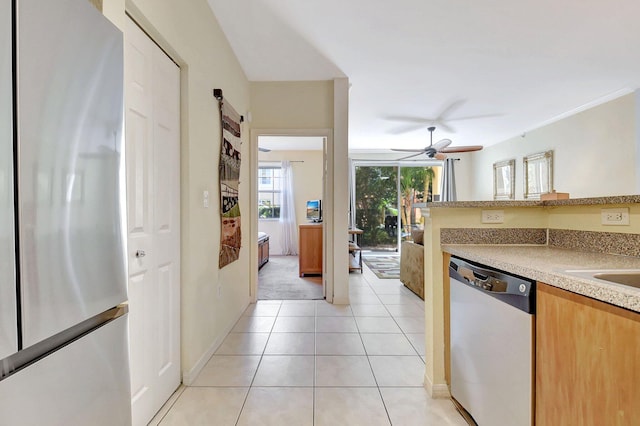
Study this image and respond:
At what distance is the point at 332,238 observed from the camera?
333 centimetres

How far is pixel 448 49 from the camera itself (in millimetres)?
2836

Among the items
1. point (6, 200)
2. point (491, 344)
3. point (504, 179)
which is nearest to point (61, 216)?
point (6, 200)

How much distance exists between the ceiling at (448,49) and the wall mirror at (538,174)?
43.4 inches

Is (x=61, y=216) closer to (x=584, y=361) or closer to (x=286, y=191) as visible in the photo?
(x=584, y=361)

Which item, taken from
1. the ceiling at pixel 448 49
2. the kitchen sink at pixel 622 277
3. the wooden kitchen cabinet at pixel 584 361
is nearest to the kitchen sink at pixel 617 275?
the kitchen sink at pixel 622 277

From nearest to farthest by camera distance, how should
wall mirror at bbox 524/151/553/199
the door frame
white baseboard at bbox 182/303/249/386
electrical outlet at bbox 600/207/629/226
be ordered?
electrical outlet at bbox 600/207/629/226
white baseboard at bbox 182/303/249/386
the door frame
wall mirror at bbox 524/151/553/199

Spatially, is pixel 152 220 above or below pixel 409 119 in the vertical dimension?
below

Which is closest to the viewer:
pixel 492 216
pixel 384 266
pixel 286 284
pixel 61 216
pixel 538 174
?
pixel 61 216

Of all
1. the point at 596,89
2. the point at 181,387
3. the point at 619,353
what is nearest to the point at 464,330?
the point at 619,353

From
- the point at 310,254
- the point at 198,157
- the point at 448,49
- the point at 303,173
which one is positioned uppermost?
the point at 448,49

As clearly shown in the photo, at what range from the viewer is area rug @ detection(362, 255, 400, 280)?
15.9 feet

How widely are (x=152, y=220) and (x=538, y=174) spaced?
21.5ft

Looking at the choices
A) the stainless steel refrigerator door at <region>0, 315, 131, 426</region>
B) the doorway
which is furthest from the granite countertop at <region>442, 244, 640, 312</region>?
the doorway

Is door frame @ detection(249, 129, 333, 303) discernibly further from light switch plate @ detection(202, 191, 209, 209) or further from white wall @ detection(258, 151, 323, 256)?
white wall @ detection(258, 151, 323, 256)
